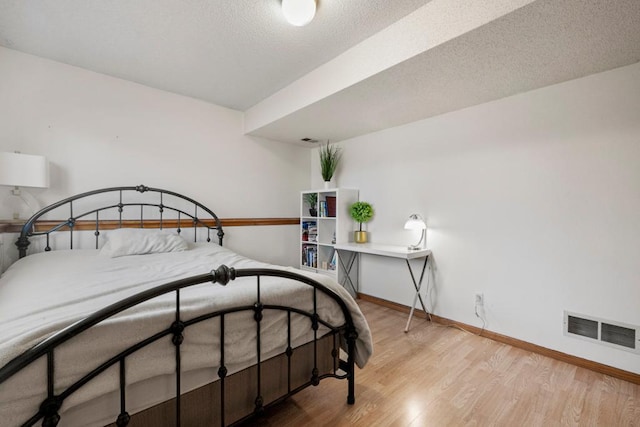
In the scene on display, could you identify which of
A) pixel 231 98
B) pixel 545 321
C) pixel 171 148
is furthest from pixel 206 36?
pixel 545 321

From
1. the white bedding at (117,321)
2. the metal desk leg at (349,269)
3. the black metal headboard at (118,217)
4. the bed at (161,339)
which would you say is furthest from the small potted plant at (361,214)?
the white bedding at (117,321)

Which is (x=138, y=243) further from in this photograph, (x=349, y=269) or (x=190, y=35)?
(x=349, y=269)

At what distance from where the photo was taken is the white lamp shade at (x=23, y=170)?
1.96 meters

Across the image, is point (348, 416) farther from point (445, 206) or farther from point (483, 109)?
point (483, 109)

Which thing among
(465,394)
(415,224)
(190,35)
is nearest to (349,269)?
(415,224)

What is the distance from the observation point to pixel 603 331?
1.96 m

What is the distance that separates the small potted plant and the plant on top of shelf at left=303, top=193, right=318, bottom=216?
0.56 meters

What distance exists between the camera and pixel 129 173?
2.67 metres

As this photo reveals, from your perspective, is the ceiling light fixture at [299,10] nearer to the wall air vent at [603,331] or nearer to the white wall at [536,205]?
the white wall at [536,205]

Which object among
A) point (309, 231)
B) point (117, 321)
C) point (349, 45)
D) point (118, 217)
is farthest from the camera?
point (309, 231)

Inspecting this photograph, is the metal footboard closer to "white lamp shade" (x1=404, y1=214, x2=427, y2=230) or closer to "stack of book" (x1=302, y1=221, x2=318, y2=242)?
"white lamp shade" (x1=404, y1=214, x2=427, y2=230)

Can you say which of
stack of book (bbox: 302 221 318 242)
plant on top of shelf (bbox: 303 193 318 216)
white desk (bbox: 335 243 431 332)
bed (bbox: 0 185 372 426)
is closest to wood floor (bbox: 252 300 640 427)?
bed (bbox: 0 185 372 426)

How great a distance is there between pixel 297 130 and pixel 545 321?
2947 mm

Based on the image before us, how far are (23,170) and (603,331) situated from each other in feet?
14.1
